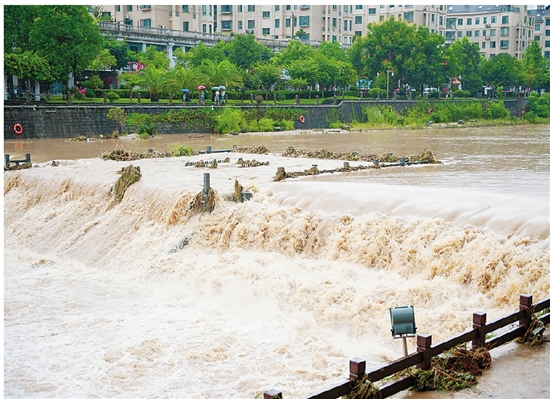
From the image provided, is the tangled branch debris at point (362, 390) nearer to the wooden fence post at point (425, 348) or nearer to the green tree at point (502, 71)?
the wooden fence post at point (425, 348)

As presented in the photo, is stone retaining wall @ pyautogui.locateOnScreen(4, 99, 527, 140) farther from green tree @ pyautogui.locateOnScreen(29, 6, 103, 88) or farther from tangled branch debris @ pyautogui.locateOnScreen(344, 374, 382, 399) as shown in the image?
tangled branch debris @ pyautogui.locateOnScreen(344, 374, 382, 399)

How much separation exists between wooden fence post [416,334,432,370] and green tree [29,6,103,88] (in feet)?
104

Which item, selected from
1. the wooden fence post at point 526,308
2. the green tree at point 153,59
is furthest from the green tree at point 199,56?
the wooden fence post at point 526,308

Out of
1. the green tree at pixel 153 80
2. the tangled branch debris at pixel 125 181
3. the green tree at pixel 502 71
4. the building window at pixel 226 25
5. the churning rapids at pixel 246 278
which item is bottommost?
the churning rapids at pixel 246 278

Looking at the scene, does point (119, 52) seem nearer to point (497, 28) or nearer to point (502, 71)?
point (502, 71)

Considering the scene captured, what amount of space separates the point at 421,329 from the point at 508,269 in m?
1.43

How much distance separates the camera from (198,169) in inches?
736

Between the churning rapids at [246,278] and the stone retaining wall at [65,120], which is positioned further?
the stone retaining wall at [65,120]

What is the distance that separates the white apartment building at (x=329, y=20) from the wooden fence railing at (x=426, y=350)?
5841 cm

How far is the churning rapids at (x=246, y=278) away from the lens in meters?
8.11

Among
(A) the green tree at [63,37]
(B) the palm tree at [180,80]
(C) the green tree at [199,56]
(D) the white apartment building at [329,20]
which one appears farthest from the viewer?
(D) the white apartment building at [329,20]

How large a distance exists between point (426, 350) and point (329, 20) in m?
66.3

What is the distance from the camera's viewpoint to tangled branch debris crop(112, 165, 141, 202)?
15.3 metres

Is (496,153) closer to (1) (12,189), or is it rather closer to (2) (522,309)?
(1) (12,189)
